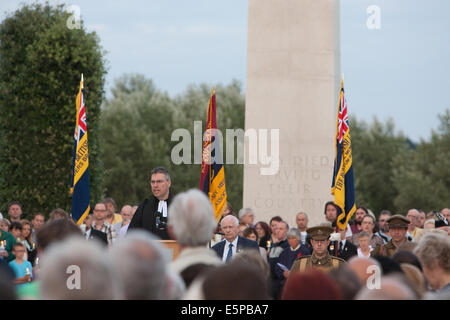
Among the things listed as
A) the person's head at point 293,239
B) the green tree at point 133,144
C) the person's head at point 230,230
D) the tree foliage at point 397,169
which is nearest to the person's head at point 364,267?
the person's head at point 230,230

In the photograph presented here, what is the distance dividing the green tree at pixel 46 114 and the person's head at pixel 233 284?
50.5 ft

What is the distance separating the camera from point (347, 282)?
168 inches

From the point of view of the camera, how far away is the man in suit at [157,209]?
857 centimetres

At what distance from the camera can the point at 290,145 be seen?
1767 centimetres

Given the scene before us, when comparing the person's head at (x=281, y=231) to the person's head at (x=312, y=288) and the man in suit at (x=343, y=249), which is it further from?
the person's head at (x=312, y=288)

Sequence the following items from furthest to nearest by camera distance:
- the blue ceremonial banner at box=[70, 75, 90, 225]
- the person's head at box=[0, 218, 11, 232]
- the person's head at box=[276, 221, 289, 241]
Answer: the person's head at box=[0, 218, 11, 232], the person's head at box=[276, 221, 289, 241], the blue ceremonial banner at box=[70, 75, 90, 225]

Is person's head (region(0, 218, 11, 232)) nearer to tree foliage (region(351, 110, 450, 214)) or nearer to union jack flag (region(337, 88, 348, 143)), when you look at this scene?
union jack flag (region(337, 88, 348, 143))

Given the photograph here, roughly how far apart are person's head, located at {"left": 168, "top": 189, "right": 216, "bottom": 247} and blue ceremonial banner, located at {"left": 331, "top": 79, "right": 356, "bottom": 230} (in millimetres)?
7323

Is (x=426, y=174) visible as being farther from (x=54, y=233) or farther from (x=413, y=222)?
(x=54, y=233)

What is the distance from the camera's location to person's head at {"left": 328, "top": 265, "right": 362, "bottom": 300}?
13.7 feet

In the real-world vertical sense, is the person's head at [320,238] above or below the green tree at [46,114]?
below

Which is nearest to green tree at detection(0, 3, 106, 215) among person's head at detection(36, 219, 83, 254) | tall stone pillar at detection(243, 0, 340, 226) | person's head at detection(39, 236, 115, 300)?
tall stone pillar at detection(243, 0, 340, 226)

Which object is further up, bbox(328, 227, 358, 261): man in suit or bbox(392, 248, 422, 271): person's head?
bbox(392, 248, 422, 271): person's head
